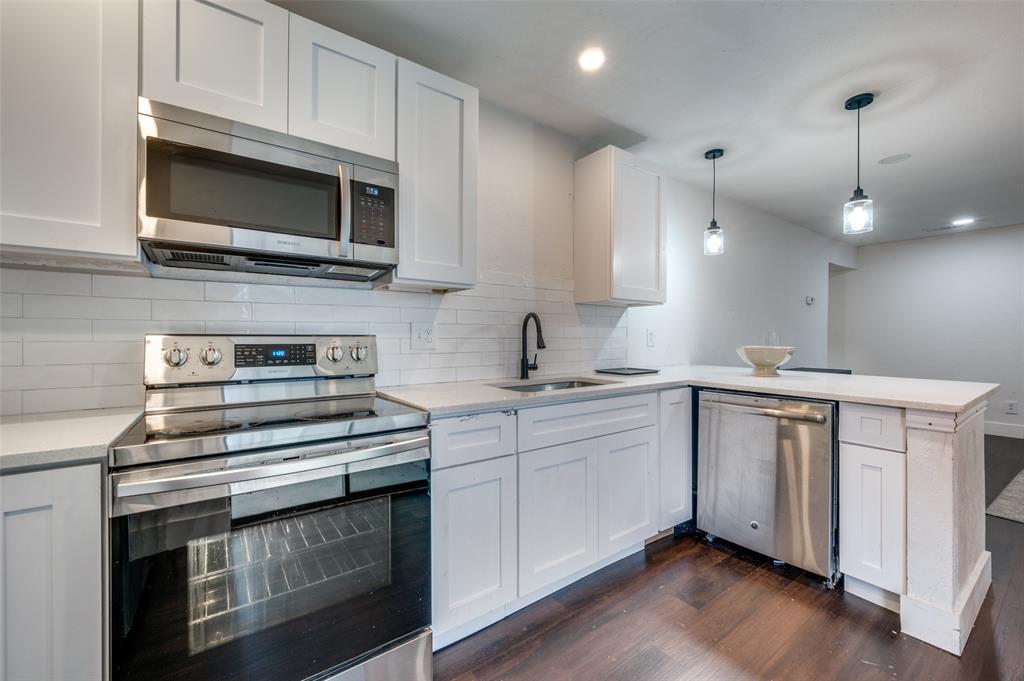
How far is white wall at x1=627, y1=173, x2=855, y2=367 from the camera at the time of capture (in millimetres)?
3477

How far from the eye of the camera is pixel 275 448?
1.20m

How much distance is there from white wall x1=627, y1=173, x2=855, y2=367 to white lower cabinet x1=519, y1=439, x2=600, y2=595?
4.42 ft

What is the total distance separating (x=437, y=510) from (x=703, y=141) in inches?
108

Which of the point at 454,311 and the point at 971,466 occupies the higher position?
the point at 454,311

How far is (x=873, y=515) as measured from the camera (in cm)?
183

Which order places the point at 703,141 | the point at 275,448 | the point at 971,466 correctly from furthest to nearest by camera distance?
the point at 703,141 → the point at 971,466 → the point at 275,448

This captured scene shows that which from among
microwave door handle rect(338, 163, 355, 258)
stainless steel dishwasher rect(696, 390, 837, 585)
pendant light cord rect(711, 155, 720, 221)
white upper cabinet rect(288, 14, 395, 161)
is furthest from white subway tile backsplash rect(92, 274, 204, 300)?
pendant light cord rect(711, 155, 720, 221)

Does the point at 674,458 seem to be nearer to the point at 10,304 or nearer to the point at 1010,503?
the point at 1010,503

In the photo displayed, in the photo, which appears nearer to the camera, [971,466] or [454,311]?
[971,466]

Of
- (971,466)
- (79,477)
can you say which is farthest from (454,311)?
(971,466)

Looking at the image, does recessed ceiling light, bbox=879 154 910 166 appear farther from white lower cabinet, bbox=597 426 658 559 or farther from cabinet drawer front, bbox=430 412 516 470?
cabinet drawer front, bbox=430 412 516 470

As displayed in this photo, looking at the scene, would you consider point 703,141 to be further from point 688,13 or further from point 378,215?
point 378,215

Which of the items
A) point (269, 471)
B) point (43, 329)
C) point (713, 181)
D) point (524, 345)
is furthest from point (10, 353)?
point (713, 181)

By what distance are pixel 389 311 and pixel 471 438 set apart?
77 cm
